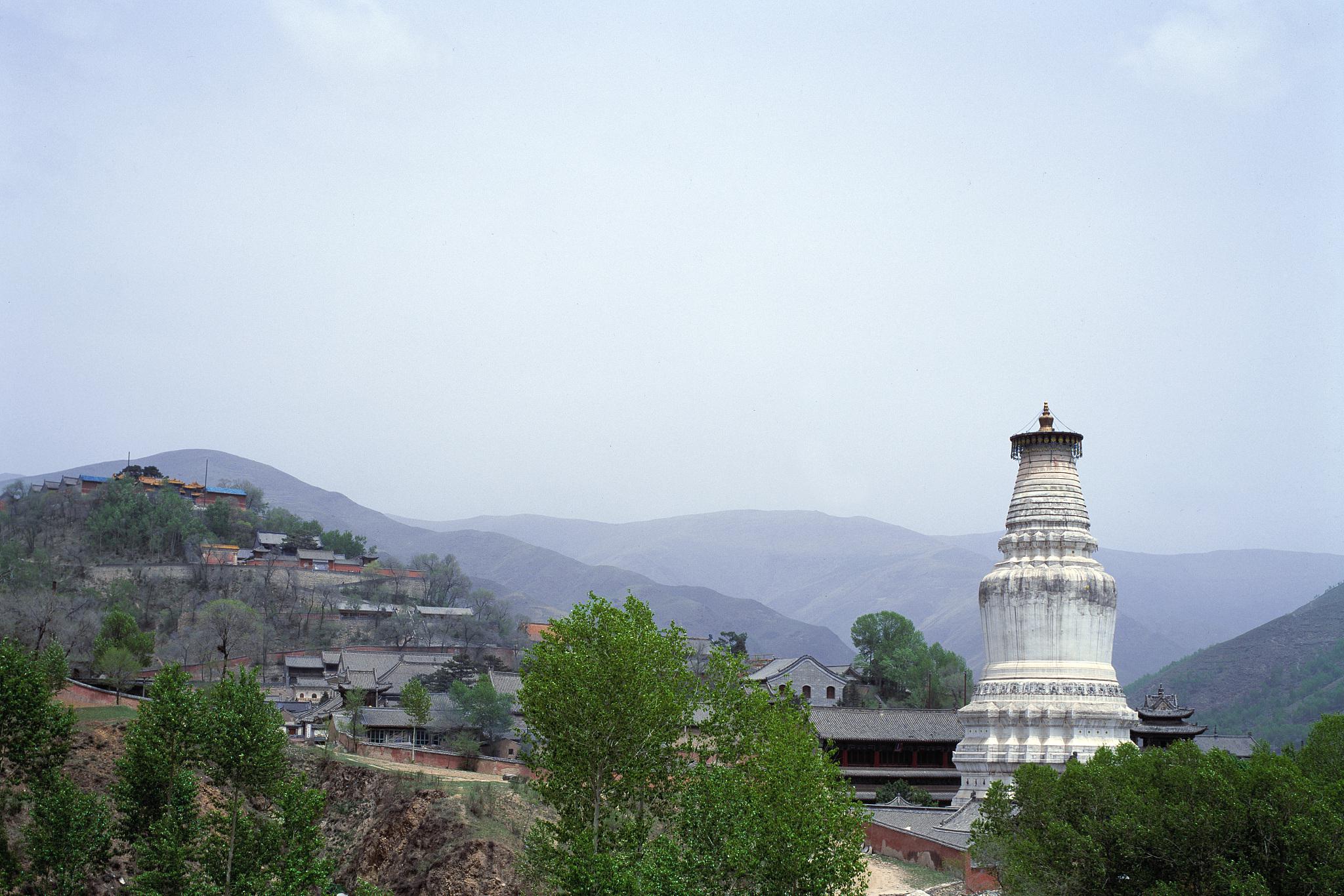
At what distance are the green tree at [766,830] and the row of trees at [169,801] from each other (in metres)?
7.09

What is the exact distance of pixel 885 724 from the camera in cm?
5894

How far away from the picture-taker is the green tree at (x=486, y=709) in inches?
2365

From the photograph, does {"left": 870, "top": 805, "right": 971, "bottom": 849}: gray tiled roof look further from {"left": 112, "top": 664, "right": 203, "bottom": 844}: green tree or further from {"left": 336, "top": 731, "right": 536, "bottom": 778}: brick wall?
{"left": 112, "top": 664, "right": 203, "bottom": 844}: green tree

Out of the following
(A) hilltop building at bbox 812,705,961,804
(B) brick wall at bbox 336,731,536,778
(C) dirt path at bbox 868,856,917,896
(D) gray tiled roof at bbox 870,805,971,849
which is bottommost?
(C) dirt path at bbox 868,856,917,896

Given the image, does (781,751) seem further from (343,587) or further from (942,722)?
(343,587)

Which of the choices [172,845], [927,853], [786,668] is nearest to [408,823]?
[172,845]

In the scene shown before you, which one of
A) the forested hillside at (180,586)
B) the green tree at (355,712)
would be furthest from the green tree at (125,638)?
the green tree at (355,712)

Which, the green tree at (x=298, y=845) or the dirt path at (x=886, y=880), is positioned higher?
the green tree at (x=298, y=845)

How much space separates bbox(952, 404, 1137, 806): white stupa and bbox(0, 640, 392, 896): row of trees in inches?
1048

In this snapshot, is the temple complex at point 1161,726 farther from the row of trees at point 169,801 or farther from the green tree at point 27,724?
the green tree at point 27,724

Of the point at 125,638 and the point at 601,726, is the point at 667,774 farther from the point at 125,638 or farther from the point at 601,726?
the point at 125,638

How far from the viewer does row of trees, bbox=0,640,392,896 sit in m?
29.4

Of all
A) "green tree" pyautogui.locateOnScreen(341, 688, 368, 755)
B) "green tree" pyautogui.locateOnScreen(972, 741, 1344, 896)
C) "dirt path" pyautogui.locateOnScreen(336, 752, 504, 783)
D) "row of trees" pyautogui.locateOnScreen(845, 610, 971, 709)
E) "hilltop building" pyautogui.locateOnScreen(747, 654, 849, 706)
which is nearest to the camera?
"green tree" pyautogui.locateOnScreen(972, 741, 1344, 896)

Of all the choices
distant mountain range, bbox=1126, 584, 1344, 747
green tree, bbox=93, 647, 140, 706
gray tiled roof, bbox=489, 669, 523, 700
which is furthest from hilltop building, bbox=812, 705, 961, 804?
distant mountain range, bbox=1126, 584, 1344, 747
